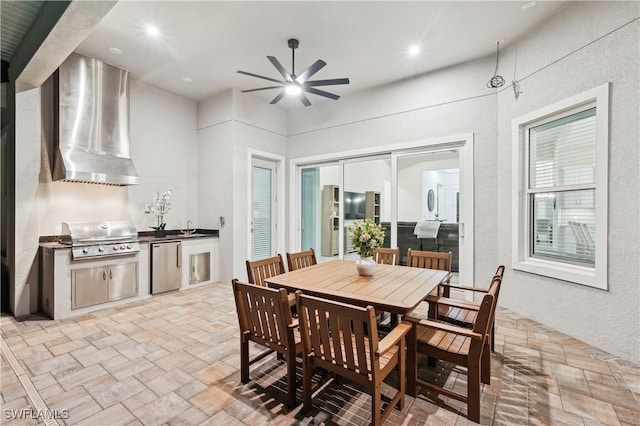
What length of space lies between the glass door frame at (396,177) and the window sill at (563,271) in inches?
26.5

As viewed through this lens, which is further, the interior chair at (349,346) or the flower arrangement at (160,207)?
the flower arrangement at (160,207)

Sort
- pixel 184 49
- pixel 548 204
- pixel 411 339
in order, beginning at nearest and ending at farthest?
pixel 411 339, pixel 548 204, pixel 184 49

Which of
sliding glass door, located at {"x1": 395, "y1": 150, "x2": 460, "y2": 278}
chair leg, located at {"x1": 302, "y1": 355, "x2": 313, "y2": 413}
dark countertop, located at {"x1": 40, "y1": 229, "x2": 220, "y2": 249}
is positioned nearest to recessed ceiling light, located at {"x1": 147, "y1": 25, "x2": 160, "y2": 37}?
dark countertop, located at {"x1": 40, "y1": 229, "x2": 220, "y2": 249}

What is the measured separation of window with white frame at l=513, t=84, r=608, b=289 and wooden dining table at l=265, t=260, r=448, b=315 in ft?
5.09

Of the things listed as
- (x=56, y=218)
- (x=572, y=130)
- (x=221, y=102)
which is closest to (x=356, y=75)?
(x=221, y=102)

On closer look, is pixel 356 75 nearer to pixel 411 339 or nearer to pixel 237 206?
pixel 237 206

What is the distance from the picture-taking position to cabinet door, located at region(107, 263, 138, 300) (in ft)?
12.9

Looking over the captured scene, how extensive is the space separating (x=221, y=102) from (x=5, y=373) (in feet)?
14.5

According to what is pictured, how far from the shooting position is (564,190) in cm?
319

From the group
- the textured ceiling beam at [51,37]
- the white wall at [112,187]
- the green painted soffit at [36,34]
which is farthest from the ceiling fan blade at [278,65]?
the white wall at [112,187]

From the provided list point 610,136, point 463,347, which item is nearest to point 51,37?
point 463,347

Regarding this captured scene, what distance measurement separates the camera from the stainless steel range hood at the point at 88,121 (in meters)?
3.75

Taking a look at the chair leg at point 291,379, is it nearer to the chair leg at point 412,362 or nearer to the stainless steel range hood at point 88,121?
the chair leg at point 412,362

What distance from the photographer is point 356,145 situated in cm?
520
